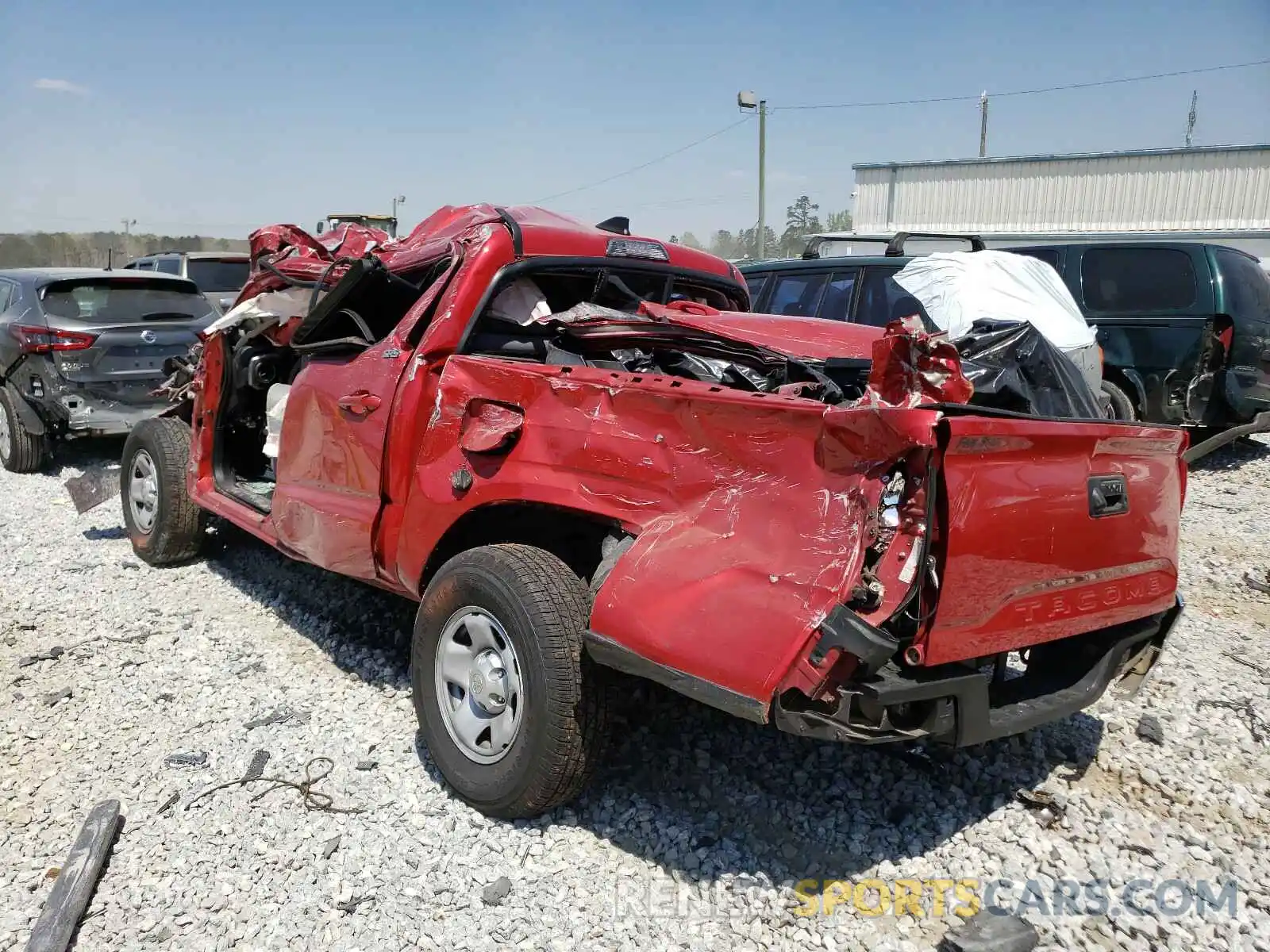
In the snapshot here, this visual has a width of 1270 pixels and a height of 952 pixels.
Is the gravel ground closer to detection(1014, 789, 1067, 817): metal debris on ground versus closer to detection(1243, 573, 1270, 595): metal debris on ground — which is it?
detection(1014, 789, 1067, 817): metal debris on ground

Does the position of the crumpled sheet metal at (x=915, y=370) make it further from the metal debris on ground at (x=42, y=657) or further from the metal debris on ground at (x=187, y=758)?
the metal debris on ground at (x=42, y=657)

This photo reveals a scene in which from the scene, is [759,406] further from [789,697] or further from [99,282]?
[99,282]

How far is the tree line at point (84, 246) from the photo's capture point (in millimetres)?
39531

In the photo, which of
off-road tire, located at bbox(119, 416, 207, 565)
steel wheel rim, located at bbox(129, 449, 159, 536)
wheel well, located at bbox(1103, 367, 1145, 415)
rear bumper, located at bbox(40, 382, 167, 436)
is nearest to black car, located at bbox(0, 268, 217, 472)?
rear bumper, located at bbox(40, 382, 167, 436)

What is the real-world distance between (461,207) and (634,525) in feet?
6.68

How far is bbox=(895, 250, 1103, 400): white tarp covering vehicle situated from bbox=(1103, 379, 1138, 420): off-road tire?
1.82 meters

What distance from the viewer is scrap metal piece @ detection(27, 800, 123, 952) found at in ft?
7.75

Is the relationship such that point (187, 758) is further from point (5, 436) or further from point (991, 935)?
point (5, 436)

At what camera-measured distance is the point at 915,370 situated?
7.54 feet

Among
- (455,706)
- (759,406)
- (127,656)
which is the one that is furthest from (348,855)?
(127,656)

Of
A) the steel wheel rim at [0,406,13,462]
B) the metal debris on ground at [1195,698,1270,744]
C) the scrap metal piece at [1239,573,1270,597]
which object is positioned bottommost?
the scrap metal piece at [1239,573,1270,597]

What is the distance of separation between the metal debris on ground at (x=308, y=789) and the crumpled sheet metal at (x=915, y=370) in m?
2.12

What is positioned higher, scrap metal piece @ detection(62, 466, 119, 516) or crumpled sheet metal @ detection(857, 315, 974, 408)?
crumpled sheet metal @ detection(857, 315, 974, 408)

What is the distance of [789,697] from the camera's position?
85.9 inches
